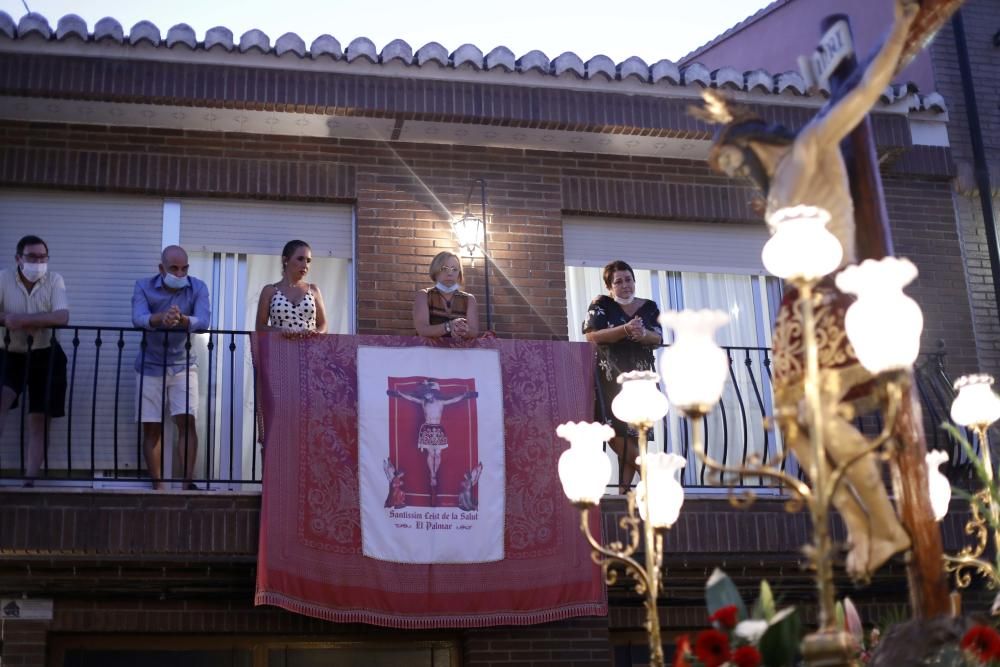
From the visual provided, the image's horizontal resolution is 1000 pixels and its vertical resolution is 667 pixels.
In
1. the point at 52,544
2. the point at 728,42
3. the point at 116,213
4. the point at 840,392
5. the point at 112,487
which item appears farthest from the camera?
the point at 728,42

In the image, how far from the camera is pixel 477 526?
30.3ft

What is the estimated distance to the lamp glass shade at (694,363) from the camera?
5.00m

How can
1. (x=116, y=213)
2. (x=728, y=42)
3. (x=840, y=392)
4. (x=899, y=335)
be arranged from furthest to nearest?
(x=728, y=42)
(x=116, y=213)
(x=840, y=392)
(x=899, y=335)

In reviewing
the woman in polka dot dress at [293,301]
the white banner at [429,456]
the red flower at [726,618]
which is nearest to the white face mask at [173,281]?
the woman in polka dot dress at [293,301]

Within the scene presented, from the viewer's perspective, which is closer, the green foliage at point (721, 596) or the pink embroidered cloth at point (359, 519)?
the green foliage at point (721, 596)

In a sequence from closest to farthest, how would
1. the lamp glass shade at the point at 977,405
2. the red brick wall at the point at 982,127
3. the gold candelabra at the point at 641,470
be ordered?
the gold candelabra at the point at 641,470 → the lamp glass shade at the point at 977,405 → the red brick wall at the point at 982,127

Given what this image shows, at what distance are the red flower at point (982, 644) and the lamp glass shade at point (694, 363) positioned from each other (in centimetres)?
119

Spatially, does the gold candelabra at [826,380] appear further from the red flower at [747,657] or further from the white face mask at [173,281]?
the white face mask at [173,281]

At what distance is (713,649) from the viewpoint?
16.8ft

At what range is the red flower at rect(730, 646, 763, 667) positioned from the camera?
499 cm

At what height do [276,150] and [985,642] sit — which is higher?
[276,150]

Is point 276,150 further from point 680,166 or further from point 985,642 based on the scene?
point 985,642

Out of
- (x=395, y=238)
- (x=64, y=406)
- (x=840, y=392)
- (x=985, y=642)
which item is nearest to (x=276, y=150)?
(x=395, y=238)

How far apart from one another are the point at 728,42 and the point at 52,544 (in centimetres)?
1030
